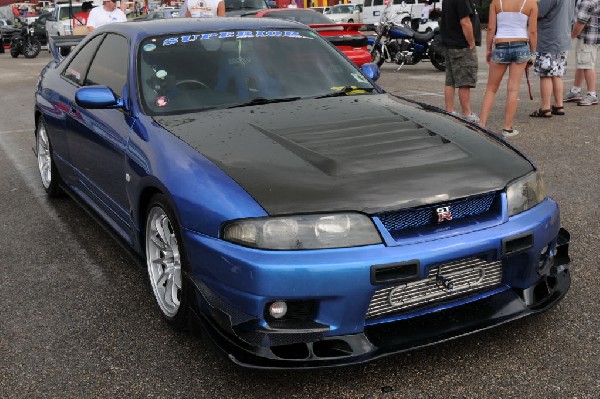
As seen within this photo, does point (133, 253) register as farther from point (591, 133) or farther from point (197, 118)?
point (591, 133)

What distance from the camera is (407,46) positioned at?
14828 millimetres

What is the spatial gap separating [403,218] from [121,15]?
8.75 meters

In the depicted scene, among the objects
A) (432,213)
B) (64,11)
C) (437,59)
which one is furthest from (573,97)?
(64,11)

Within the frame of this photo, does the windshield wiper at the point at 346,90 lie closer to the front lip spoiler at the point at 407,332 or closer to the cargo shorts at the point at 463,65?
the front lip spoiler at the point at 407,332

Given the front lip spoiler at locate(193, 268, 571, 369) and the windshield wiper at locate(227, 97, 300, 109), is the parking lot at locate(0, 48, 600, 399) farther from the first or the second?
the windshield wiper at locate(227, 97, 300, 109)

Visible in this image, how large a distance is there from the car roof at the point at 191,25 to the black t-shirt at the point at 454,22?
358 centimetres

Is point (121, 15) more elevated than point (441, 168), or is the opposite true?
point (121, 15)

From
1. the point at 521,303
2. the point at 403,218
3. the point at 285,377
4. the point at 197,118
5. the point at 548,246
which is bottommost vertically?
the point at 285,377

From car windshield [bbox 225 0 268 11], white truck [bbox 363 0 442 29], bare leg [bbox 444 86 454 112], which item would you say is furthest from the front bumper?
white truck [bbox 363 0 442 29]

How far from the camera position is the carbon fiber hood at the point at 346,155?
102 inches

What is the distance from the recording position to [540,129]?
306 inches

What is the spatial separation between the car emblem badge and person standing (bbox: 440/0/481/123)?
4.96 meters

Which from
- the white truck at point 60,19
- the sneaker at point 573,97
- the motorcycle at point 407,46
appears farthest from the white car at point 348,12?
the sneaker at point 573,97

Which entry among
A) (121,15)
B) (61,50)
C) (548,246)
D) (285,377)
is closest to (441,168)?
(548,246)
